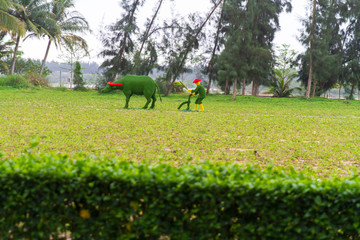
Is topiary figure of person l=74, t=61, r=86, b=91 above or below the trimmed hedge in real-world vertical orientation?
above

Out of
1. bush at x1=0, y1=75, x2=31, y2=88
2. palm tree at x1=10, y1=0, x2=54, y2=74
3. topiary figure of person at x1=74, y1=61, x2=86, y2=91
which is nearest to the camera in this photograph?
bush at x1=0, y1=75, x2=31, y2=88

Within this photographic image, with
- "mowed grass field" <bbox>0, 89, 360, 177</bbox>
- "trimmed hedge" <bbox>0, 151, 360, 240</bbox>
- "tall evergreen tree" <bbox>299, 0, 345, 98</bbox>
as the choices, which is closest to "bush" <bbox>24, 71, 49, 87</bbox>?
"mowed grass field" <bbox>0, 89, 360, 177</bbox>

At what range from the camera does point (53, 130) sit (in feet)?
25.9

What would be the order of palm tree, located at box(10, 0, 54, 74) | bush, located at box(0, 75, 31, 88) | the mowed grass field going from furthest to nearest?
palm tree, located at box(10, 0, 54, 74)
bush, located at box(0, 75, 31, 88)
the mowed grass field

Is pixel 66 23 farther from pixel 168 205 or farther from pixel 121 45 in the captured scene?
pixel 168 205

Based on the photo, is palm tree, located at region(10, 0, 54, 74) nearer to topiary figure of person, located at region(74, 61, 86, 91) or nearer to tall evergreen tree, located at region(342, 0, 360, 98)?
topiary figure of person, located at region(74, 61, 86, 91)

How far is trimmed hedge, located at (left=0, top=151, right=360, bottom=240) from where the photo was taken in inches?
92.0

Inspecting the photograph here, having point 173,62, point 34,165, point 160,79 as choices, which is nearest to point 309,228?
point 34,165

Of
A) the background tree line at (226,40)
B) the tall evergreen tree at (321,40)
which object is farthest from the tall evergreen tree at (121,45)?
the tall evergreen tree at (321,40)

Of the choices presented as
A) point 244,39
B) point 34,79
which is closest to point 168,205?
point 244,39

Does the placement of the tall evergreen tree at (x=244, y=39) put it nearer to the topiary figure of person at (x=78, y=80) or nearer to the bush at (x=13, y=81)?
the topiary figure of person at (x=78, y=80)

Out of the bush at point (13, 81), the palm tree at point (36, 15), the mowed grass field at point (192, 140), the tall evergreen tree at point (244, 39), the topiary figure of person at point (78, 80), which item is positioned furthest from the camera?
the topiary figure of person at point (78, 80)

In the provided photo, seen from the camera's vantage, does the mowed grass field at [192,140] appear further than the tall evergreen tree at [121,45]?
No

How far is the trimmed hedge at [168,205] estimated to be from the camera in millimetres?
2338
